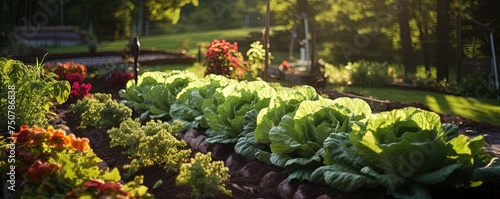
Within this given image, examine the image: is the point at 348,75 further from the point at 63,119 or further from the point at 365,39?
the point at 63,119

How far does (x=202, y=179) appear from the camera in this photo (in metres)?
5.09

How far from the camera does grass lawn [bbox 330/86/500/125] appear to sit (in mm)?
11984

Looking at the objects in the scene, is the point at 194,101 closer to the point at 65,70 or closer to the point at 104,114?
the point at 104,114

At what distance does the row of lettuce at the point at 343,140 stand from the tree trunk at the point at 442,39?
489 inches

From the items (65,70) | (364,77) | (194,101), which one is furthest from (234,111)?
(364,77)

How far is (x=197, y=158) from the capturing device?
5285 millimetres

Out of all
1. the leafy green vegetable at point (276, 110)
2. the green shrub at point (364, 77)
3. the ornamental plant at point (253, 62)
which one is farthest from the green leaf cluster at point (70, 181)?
the green shrub at point (364, 77)

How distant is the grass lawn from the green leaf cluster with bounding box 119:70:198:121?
506 cm

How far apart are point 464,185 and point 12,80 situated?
17.7ft

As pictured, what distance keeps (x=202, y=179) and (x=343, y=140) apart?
4.35 ft

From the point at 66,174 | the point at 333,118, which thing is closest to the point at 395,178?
the point at 333,118

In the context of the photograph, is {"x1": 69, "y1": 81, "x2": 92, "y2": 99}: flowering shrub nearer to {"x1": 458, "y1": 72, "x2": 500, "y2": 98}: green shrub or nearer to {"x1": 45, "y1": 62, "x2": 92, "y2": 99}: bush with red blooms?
{"x1": 45, "y1": 62, "x2": 92, "y2": 99}: bush with red blooms

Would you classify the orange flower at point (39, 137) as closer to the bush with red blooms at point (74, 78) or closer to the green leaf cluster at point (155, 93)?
the green leaf cluster at point (155, 93)

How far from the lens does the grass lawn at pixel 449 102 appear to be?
12.0 metres
